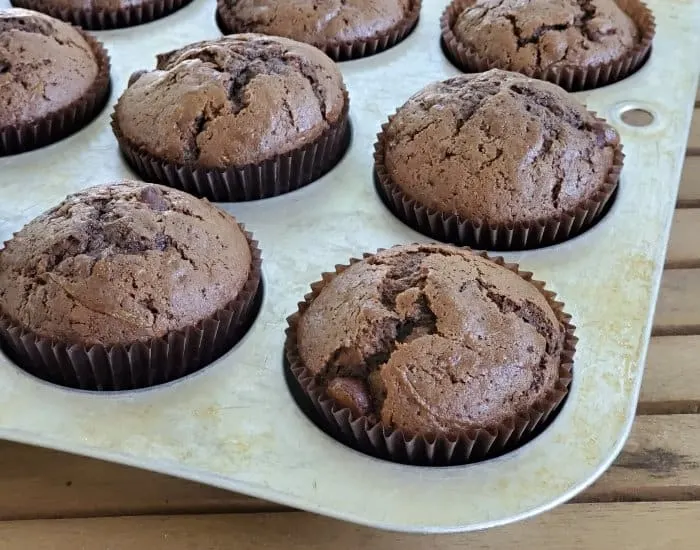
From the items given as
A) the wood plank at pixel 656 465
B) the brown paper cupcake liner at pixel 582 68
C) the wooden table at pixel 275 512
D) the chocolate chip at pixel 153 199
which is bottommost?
the wooden table at pixel 275 512

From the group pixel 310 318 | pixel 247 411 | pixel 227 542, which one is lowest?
pixel 227 542

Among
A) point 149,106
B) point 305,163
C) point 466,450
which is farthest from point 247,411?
point 149,106

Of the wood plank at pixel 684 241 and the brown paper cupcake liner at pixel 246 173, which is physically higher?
the brown paper cupcake liner at pixel 246 173

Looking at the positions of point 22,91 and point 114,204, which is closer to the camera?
point 114,204

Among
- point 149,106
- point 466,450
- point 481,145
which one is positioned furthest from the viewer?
point 149,106

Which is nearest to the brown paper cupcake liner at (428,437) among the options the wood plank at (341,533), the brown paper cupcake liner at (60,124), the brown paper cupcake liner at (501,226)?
the wood plank at (341,533)

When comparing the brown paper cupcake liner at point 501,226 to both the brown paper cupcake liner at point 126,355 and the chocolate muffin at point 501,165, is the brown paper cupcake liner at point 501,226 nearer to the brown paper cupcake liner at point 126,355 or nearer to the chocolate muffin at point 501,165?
the chocolate muffin at point 501,165

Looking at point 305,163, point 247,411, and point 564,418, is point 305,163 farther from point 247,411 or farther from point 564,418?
point 564,418

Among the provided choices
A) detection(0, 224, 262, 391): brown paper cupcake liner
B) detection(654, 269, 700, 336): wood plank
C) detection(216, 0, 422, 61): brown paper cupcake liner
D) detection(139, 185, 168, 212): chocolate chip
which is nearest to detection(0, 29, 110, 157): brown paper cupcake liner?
detection(216, 0, 422, 61): brown paper cupcake liner
